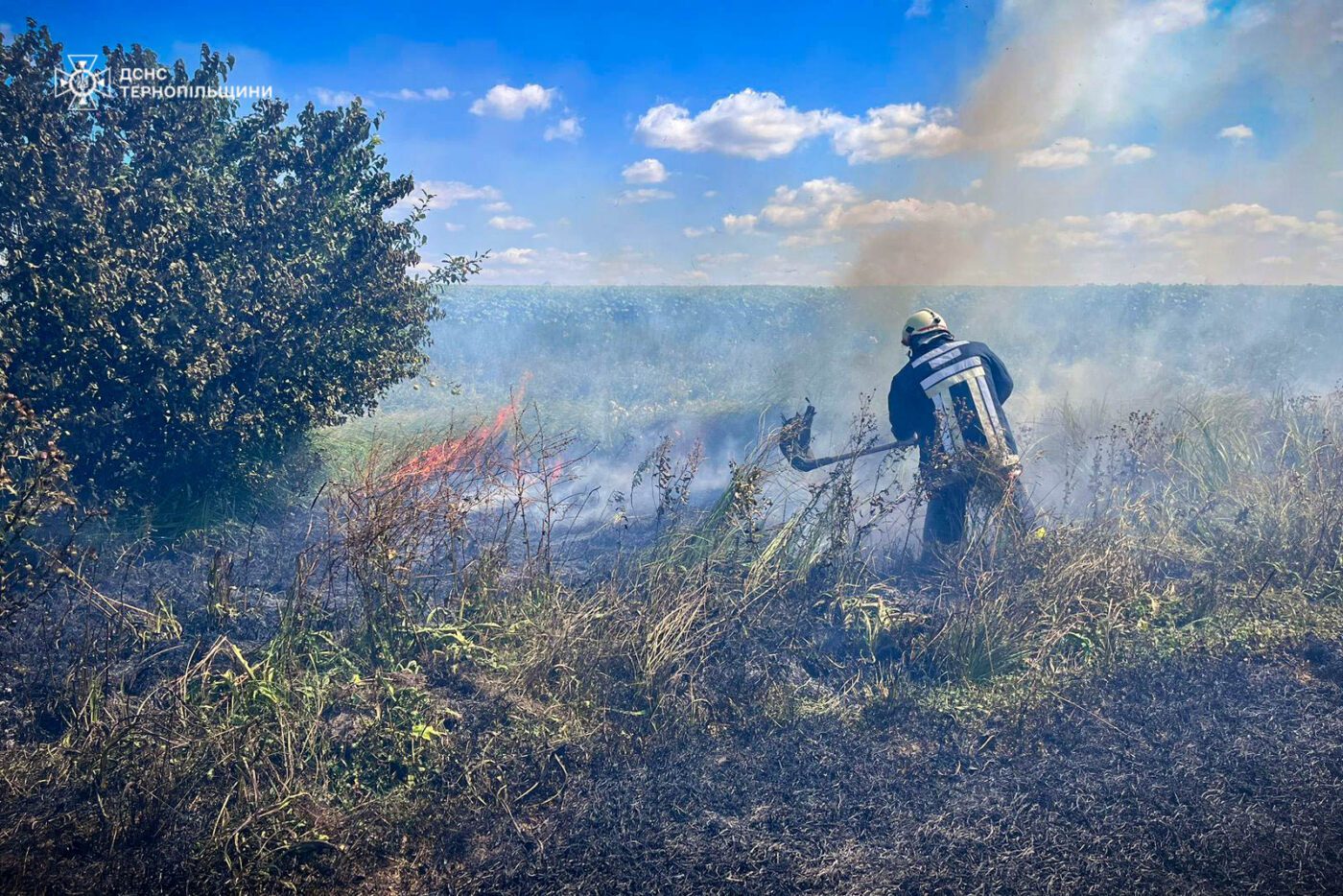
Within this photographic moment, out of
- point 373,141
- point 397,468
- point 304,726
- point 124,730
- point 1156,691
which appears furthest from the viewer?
point 373,141

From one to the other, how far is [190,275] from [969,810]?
21.6ft

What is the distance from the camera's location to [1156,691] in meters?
4.47

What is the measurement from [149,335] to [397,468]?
2.19 meters

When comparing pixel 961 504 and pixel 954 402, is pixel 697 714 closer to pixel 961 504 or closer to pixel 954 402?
pixel 961 504

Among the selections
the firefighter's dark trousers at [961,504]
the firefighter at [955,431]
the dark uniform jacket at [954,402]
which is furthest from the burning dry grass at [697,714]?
the dark uniform jacket at [954,402]

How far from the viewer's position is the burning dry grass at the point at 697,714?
323 centimetres

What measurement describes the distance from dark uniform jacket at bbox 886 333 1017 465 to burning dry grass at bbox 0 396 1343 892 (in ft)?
2.23

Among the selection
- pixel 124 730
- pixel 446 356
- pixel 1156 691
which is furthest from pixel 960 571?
pixel 446 356

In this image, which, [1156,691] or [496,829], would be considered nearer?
[496,829]

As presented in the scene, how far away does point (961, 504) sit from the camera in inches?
239

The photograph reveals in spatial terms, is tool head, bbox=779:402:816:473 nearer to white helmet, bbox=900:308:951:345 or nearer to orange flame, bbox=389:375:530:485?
white helmet, bbox=900:308:951:345

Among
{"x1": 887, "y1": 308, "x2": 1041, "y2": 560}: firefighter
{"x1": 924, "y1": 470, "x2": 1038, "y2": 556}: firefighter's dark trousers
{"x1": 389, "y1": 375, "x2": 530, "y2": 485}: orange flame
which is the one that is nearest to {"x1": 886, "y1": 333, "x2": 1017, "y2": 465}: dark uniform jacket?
{"x1": 887, "y1": 308, "x2": 1041, "y2": 560}: firefighter

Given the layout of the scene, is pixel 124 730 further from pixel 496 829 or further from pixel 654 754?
pixel 654 754

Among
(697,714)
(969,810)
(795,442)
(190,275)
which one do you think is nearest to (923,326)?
(795,442)
